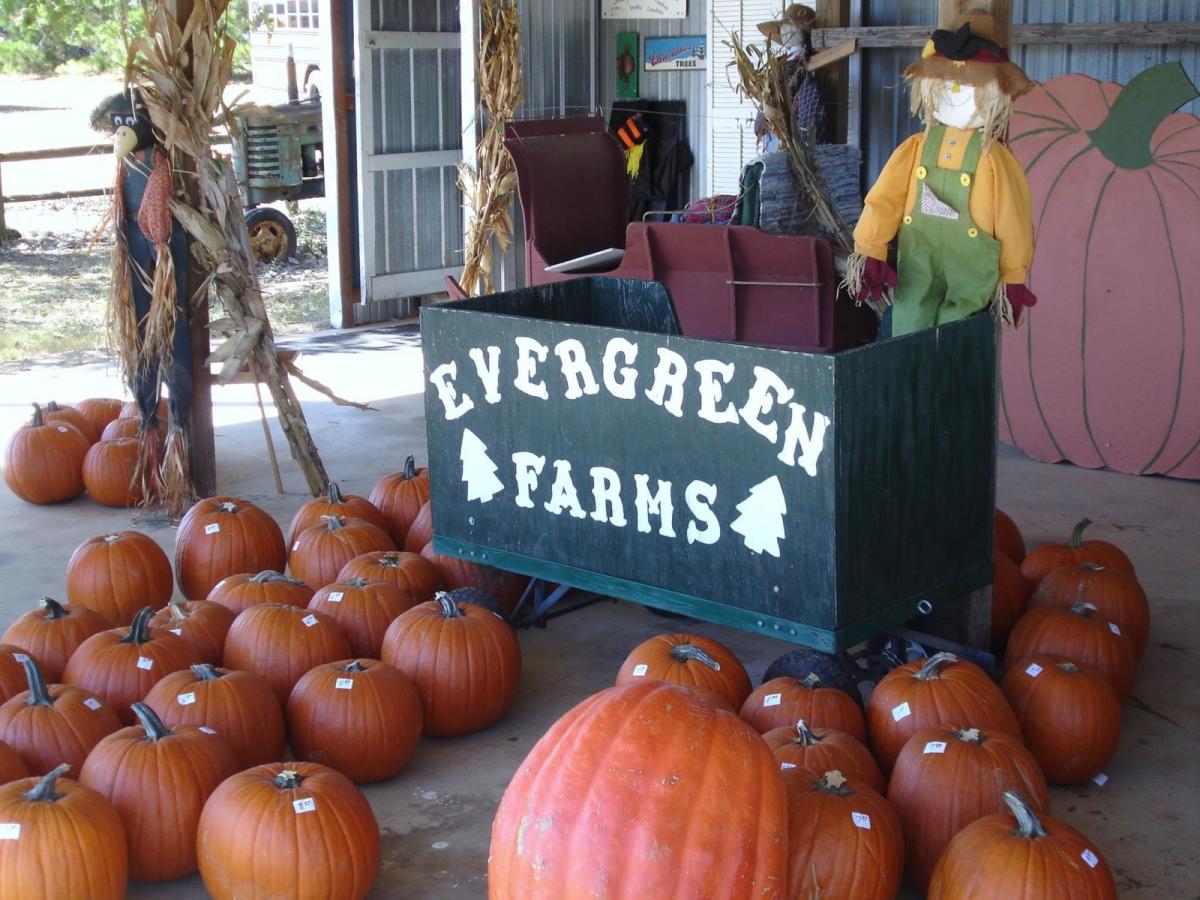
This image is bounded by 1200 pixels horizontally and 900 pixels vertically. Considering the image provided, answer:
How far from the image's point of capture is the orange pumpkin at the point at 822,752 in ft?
11.5

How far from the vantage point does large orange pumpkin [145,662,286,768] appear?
390cm

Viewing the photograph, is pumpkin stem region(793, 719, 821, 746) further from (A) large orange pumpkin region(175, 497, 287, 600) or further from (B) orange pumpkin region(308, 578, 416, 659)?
(A) large orange pumpkin region(175, 497, 287, 600)

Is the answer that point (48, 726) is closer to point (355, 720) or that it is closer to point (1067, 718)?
point (355, 720)

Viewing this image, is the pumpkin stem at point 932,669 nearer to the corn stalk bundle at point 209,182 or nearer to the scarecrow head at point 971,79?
the scarecrow head at point 971,79

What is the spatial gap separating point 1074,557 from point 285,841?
2.93 metres

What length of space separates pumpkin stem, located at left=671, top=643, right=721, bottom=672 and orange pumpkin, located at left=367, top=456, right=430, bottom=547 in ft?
5.98

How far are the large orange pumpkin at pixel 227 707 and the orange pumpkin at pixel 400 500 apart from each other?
169 centimetres

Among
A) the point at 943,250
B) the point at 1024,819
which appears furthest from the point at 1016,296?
the point at 1024,819

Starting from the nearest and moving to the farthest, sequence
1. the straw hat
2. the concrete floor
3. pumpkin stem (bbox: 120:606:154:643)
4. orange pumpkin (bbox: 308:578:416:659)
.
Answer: the concrete floor
pumpkin stem (bbox: 120:606:154:643)
orange pumpkin (bbox: 308:578:416:659)
the straw hat

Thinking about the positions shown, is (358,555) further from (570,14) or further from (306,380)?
(570,14)

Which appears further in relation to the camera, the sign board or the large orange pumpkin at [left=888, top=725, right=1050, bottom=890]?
the sign board

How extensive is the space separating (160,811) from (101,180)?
16564 millimetres

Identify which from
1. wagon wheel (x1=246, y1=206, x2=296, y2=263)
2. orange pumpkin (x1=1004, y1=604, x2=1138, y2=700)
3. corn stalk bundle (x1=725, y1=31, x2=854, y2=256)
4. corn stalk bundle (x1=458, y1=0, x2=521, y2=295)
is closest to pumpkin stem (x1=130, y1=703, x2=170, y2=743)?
orange pumpkin (x1=1004, y1=604, x2=1138, y2=700)

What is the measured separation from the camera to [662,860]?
8.87ft
